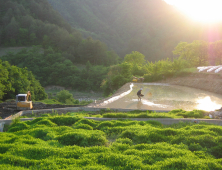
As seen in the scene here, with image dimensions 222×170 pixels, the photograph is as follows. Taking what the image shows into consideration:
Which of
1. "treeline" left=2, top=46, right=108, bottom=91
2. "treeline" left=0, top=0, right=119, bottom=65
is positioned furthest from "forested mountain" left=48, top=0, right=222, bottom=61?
"treeline" left=2, top=46, right=108, bottom=91

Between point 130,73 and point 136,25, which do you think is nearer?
point 130,73

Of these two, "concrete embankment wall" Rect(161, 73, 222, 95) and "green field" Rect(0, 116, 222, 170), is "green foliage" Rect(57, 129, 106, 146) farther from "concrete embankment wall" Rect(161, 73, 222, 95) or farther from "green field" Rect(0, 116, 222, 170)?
"concrete embankment wall" Rect(161, 73, 222, 95)

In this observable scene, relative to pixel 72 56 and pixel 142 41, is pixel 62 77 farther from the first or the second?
pixel 142 41

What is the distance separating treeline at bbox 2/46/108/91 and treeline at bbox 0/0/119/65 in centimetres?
992

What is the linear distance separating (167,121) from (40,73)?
58.7 metres

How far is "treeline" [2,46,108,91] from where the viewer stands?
188 ft

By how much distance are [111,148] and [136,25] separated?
9566 cm

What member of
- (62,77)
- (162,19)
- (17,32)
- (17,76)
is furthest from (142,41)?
(17,76)

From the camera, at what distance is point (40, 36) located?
271ft

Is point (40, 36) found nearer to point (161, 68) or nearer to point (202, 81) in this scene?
point (161, 68)

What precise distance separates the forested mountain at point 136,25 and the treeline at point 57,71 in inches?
1119

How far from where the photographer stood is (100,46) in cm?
7500

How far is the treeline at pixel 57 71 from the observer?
57.3m

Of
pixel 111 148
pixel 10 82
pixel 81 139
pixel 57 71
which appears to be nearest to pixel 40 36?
pixel 57 71
